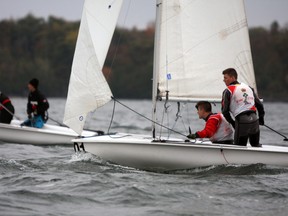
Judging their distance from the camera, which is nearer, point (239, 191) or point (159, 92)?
point (239, 191)

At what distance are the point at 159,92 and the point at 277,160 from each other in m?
2.02

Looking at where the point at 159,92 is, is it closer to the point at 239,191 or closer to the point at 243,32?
the point at 243,32

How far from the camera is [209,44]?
10594 millimetres

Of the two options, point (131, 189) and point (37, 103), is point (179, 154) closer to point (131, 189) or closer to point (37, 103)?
point (131, 189)

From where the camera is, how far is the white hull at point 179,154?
9047 mm

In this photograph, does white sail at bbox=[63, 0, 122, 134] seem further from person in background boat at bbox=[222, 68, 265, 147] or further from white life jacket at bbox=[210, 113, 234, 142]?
person in background boat at bbox=[222, 68, 265, 147]

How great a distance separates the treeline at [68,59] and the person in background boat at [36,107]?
35923 mm

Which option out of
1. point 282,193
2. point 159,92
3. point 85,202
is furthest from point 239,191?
point 159,92

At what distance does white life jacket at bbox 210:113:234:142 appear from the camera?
9.20 metres

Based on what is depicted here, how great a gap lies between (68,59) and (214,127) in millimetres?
55159

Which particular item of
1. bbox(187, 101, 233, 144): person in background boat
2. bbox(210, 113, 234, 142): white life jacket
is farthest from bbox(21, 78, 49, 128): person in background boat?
bbox(210, 113, 234, 142): white life jacket

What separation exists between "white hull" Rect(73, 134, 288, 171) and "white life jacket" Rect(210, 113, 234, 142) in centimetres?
27

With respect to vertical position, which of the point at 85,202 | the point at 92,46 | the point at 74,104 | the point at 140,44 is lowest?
the point at 85,202

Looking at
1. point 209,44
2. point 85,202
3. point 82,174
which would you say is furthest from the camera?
point 209,44
